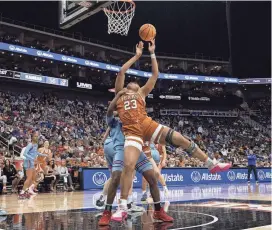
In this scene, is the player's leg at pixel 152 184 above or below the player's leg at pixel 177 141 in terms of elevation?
below

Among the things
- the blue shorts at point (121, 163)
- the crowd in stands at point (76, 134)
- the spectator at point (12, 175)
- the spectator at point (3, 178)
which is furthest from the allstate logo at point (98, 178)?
the blue shorts at point (121, 163)

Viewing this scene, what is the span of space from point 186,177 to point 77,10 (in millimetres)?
10966

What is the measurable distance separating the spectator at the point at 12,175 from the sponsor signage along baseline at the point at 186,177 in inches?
110

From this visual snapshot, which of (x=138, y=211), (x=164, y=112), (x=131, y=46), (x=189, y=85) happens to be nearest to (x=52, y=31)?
(x=131, y=46)

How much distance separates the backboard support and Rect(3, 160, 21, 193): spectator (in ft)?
19.5

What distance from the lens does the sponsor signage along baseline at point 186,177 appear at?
50.8 feet

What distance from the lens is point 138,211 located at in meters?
6.43

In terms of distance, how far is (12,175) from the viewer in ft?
45.4

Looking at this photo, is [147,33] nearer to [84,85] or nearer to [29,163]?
[29,163]

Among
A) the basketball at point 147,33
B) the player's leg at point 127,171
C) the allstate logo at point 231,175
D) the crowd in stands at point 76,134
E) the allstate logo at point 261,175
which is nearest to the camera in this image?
the player's leg at point 127,171

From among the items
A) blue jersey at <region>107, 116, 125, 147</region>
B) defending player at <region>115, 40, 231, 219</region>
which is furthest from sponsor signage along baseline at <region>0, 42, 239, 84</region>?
defending player at <region>115, 40, 231, 219</region>

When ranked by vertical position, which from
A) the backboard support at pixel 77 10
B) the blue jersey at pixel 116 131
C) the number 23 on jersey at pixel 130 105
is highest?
the backboard support at pixel 77 10

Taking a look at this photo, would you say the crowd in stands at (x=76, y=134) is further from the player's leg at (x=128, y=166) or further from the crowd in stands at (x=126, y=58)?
A: the player's leg at (x=128, y=166)

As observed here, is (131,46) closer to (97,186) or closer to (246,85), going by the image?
(246,85)
